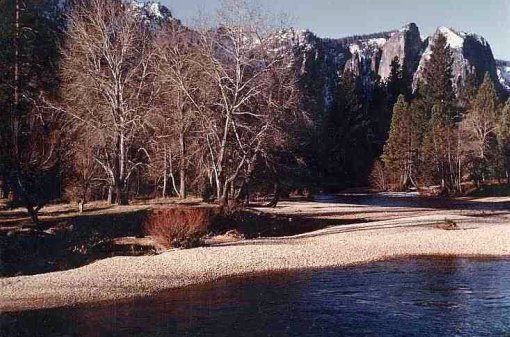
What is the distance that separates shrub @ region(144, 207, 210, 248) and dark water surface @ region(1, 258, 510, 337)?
5.71 meters

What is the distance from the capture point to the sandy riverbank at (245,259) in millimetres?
14297

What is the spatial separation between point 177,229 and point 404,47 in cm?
16891

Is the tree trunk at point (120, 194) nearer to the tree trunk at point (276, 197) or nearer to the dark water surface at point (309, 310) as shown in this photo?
the tree trunk at point (276, 197)

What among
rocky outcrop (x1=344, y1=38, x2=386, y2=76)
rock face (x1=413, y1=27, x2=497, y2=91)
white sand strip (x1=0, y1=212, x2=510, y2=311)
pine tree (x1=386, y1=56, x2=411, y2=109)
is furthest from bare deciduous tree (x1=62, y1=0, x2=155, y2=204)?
rock face (x1=413, y1=27, x2=497, y2=91)

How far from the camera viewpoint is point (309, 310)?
41.1ft

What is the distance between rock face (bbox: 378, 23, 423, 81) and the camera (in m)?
180

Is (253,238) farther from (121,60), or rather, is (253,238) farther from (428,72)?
(428,72)

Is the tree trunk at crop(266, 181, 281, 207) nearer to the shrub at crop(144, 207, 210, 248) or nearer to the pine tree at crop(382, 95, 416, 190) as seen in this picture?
the shrub at crop(144, 207, 210, 248)

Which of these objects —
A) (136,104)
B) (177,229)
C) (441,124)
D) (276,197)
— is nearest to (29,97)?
(136,104)

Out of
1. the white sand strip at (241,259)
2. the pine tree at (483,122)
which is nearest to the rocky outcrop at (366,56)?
the pine tree at (483,122)

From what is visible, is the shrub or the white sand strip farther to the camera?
the shrub

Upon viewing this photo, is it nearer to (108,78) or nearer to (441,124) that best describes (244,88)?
(108,78)

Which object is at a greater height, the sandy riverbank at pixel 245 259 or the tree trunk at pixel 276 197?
the tree trunk at pixel 276 197

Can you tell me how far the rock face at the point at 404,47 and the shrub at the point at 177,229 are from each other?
162747 mm
